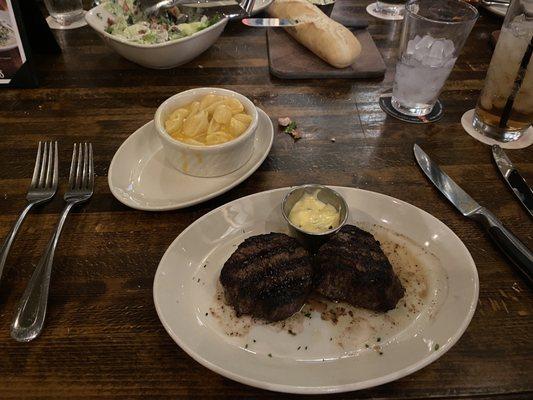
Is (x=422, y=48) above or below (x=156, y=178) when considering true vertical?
above

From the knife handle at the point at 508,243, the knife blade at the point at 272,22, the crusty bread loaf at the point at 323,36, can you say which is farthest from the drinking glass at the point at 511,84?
the knife blade at the point at 272,22

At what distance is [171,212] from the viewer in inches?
55.5

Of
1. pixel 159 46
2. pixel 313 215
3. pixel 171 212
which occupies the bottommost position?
pixel 171 212

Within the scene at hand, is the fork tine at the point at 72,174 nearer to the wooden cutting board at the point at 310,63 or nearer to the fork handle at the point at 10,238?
the fork handle at the point at 10,238

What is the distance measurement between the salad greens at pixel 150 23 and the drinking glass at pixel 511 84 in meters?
1.25

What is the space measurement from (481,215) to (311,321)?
654mm

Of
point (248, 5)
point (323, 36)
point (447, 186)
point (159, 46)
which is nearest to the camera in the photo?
point (447, 186)

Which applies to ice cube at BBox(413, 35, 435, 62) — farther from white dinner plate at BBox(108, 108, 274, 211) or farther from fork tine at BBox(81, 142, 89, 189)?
fork tine at BBox(81, 142, 89, 189)

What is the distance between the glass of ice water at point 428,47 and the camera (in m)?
1.64

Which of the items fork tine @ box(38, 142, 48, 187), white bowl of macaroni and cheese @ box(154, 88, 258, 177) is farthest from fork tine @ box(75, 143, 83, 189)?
white bowl of macaroni and cheese @ box(154, 88, 258, 177)

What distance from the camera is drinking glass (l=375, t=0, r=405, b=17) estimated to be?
255 cm

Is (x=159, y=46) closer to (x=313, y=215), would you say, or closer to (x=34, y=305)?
(x=313, y=215)


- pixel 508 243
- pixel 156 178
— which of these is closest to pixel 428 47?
pixel 508 243

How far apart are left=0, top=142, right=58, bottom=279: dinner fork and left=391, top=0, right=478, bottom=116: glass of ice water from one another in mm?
1376
